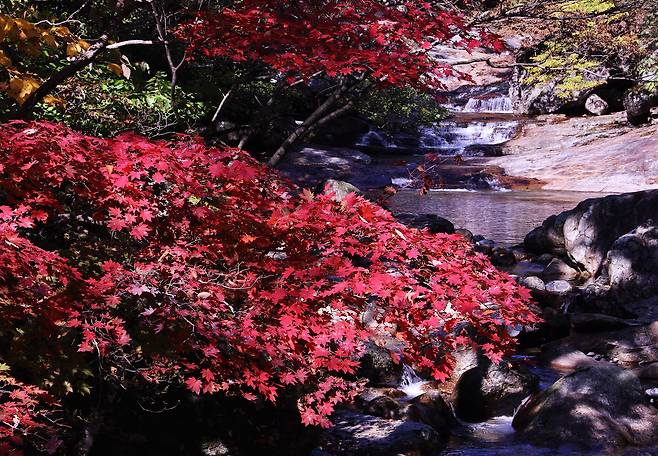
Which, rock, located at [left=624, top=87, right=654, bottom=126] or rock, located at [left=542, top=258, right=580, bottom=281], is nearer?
rock, located at [left=542, top=258, right=580, bottom=281]

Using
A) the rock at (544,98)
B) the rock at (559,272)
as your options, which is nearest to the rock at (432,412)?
the rock at (559,272)

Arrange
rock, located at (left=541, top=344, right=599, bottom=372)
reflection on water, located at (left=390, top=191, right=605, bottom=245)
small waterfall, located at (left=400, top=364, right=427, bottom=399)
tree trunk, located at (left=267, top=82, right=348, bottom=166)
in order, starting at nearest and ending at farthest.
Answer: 1. tree trunk, located at (left=267, top=82, right=348, bottom=166)
2. small waterfall, located at (left=400, top=364, right=427, bottom=399)
3. rock, located at (left=541, top=344, right=599, bottom=372)
4. reflection on water, located at (left=390, top=191, right=605, bottom=245)

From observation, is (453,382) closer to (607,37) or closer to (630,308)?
(630,308)

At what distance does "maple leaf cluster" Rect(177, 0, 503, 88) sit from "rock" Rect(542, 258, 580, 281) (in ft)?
22.4

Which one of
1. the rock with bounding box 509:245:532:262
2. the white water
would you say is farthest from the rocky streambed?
the white water

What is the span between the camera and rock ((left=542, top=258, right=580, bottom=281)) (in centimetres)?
1140

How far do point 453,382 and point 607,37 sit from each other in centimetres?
2187

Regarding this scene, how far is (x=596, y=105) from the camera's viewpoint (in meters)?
27.9

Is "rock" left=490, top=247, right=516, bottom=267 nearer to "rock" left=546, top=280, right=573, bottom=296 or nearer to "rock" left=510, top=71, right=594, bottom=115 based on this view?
"rock" left=546, top=280, right=573, bottom=296

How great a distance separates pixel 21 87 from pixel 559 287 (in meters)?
8.81

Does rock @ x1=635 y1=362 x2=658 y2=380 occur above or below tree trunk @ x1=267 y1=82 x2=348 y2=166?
below

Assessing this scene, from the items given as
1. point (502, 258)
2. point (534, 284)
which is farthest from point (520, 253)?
point (534, 284)

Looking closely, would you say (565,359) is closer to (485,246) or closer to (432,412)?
(432,412)

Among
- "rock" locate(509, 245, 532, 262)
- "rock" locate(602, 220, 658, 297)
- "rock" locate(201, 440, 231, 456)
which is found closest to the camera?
"rock" locate(201, 440, 231, 456)
